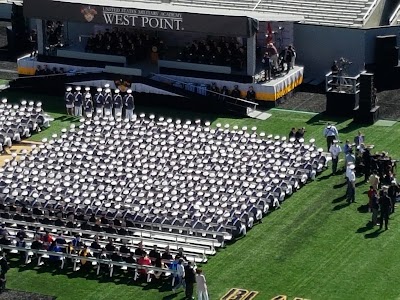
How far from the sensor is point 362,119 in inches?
2440

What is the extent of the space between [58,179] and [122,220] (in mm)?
4697

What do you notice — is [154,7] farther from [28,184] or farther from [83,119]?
[28,184]

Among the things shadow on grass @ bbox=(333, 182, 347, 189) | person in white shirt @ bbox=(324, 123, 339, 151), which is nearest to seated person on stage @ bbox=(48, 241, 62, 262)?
shadow on grass @ bbox=(333, 182, 347, 189)

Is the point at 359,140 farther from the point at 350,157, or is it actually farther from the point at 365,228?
the point at 365,228

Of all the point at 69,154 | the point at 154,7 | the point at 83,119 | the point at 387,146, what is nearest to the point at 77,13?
the point at 154,7

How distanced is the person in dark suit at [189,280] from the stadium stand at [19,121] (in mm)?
16102

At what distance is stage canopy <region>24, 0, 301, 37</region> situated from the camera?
64900mm

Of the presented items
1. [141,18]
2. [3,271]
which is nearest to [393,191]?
[3,271]

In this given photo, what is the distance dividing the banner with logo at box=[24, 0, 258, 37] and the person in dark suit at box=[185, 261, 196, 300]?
20.2m

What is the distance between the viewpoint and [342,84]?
2501 inches

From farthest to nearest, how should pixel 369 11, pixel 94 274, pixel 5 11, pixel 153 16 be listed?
1. pixel 5 11
2. pixel 369 11
3. pixel 153 16
4. pixel 94 274

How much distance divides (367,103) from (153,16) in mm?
10752

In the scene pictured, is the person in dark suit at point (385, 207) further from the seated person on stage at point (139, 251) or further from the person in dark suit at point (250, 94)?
the person in dark suit at point (250, 94)

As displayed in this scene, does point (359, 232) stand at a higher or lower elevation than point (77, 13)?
lower
